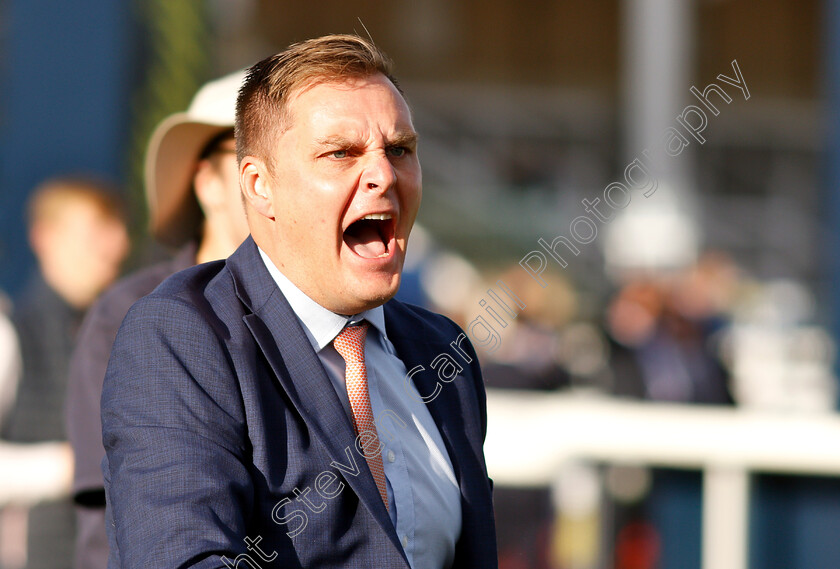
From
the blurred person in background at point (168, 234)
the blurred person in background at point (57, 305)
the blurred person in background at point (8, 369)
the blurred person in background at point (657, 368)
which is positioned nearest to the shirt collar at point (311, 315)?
the blurred person in background at point (168, 234)

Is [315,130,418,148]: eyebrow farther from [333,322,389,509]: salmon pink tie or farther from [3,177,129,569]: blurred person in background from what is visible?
[3,177,129,569]: blurred person in background

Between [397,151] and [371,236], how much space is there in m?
0.15

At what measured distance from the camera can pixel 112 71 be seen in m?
6.14

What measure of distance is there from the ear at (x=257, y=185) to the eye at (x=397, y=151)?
21 centimetres

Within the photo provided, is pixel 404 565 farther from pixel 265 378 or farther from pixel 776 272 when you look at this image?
pixel 776 272

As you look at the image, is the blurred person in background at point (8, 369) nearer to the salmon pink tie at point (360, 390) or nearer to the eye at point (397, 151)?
the salmon pink tie at point (360, 390)

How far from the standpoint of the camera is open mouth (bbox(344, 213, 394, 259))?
5.87 feet

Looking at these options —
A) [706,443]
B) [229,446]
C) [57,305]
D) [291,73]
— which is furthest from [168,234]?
[706,443]

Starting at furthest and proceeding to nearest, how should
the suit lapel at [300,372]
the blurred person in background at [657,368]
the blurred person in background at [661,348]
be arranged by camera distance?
the blurred person in background at [661,348], the blurred person in background at [657,368], the suit lapel at [300,372]

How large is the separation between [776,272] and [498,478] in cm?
1537

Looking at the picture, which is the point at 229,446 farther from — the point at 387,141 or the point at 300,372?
the point at 387,141

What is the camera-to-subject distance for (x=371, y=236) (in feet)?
6.01

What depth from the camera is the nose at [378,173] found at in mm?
1722

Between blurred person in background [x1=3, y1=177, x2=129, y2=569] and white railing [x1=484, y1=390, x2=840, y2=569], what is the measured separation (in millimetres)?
2621
